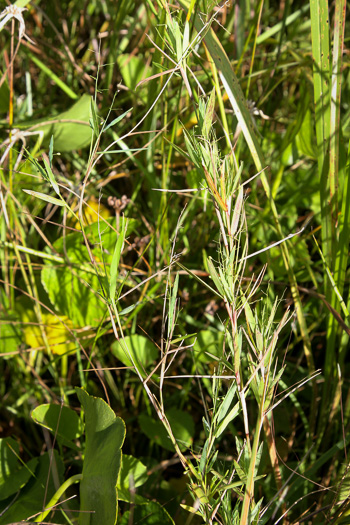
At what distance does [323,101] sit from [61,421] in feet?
1.60

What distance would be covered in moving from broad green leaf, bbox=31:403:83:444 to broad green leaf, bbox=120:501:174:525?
0.37ft

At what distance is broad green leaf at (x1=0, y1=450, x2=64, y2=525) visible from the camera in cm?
54

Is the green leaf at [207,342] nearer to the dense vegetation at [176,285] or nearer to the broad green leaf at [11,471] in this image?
the dense vegetation at [176,285]

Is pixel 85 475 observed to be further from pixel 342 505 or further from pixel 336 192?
pixel 336 192

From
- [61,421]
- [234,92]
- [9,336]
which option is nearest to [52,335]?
[9,336]

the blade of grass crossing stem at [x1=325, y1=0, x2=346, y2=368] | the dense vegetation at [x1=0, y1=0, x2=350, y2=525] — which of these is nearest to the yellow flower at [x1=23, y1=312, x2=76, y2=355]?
the dense vegetation at [x1=0, y1=0, x2=350, y2=525]

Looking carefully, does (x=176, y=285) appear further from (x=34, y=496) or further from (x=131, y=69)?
(x=131, y=69)

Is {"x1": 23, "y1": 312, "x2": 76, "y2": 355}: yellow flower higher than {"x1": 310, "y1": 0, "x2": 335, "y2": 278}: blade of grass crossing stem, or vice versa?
{"x1": 310, "y1": 0, "x2": 335, "y2": 278}: blade of grass crossing stem

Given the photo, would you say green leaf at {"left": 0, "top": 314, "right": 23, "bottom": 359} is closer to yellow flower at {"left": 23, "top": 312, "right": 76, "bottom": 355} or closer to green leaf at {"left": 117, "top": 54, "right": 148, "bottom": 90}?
yellow flower at {"left": 23, "top": 312, "right": 76, "bottom": 355}

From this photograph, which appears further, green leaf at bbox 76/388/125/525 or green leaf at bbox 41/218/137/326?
green leaf at bbox 41/218/137/326

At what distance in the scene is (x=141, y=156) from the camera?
828mm

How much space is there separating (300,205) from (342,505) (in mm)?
492

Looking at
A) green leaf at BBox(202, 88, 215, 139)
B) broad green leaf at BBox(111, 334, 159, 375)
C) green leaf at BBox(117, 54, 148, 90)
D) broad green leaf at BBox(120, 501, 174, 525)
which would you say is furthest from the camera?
green leaf at BBox(117, 54, 148, 90)

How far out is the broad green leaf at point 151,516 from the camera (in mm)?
528
